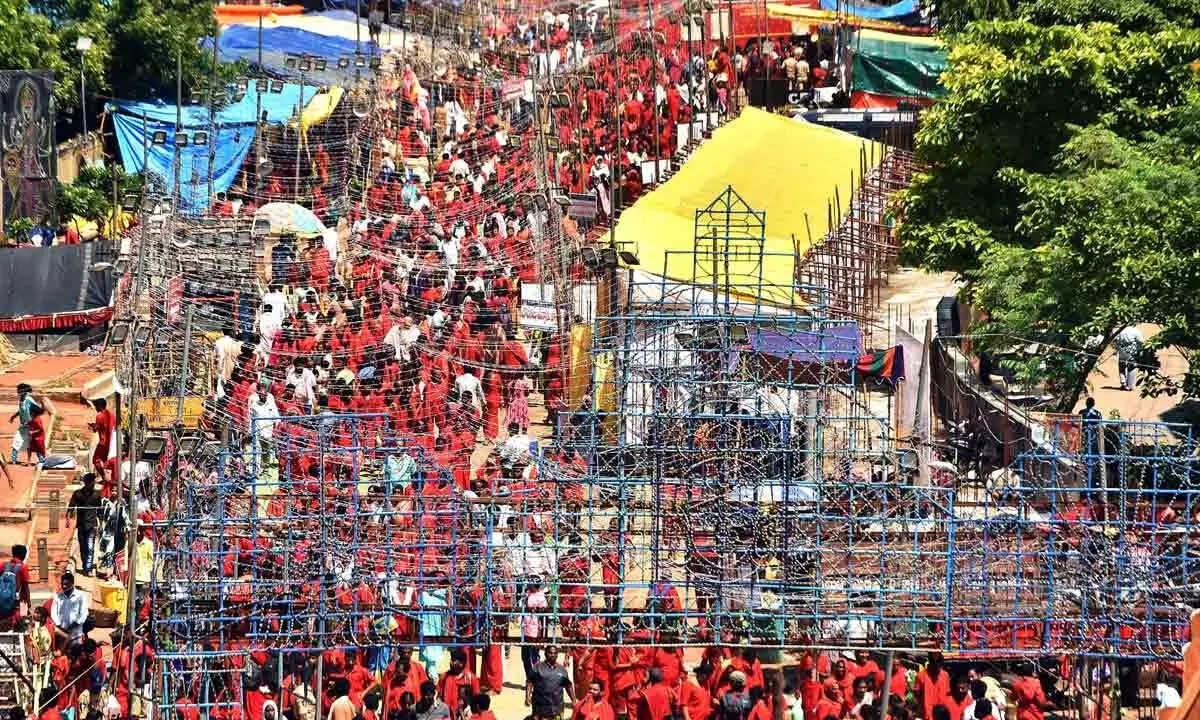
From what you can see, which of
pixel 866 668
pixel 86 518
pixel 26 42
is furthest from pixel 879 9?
pixel 866 668

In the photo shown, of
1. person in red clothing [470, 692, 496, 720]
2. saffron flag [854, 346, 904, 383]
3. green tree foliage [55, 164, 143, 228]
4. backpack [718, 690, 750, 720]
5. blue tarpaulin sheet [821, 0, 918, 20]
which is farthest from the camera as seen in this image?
blue tarpaulin sheet [821, 0, 918, 20]

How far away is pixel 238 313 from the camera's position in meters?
30.8

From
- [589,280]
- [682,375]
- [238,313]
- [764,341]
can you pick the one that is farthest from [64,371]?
[682,375]

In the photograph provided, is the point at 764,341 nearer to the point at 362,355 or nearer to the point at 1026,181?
the point at 1026,181

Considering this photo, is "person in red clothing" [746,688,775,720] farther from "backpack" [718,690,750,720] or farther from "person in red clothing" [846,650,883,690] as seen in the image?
"person in red clothing" [846,650,883,690]

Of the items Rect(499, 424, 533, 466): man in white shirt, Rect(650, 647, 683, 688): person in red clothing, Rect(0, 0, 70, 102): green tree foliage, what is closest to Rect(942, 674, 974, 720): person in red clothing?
Rect(650, 647, 683, 688): person in red clothing

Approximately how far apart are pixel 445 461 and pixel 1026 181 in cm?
725

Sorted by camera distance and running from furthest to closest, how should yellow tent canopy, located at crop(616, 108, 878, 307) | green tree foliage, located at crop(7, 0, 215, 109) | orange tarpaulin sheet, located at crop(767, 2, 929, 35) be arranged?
orange tarpaulin sheet, located at crop(767, 2, 929, 35), green tree foliage, located at crop(7, 0, 215, 109), yellow tent canopy, located at crop(616, 108, 878, 307)

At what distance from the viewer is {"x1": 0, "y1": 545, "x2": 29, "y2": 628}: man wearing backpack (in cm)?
2289

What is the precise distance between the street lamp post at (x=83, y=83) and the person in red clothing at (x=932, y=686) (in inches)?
839

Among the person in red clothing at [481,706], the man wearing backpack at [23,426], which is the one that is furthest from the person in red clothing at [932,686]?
the man wearing backpack at [23,426]

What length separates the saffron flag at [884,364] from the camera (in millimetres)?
28000

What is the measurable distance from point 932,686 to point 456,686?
4.05 metres

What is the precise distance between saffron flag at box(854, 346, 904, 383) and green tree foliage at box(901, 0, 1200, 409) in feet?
3.40
